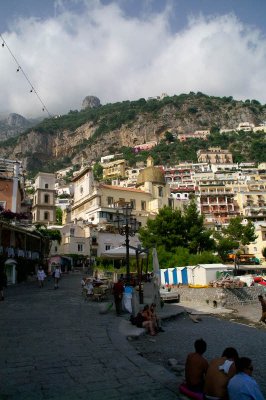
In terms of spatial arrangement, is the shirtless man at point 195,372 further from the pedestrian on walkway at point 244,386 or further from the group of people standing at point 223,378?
the pedestrian on walkway at point 244,386

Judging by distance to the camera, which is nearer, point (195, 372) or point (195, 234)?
point (195, 372)

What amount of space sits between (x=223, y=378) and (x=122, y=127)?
176m

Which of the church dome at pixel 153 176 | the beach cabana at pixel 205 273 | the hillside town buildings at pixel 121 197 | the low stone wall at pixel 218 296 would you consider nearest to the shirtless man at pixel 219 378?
the hillside town buildings at pixel 121 197

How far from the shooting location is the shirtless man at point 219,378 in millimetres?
5457

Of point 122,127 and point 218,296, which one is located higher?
point 122,127

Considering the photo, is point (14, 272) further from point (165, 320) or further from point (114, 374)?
point (114, 374)

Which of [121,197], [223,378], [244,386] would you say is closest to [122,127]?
[121,197]

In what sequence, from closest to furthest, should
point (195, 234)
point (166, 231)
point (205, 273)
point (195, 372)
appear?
point (195, 372) < point (205, 273) < point (195, 234) < point (166, 231)

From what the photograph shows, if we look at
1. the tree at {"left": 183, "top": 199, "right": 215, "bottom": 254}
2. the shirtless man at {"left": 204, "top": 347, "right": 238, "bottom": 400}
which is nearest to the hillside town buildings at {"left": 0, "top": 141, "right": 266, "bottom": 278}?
the tree at {"left": 183, "top": 199, "right": 215, "bottom": 254}

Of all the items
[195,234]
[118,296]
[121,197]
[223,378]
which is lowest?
[223,378]

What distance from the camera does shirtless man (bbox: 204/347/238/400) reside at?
5457 millimetres

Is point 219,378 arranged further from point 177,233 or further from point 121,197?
point 121,197

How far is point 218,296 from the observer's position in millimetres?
25156

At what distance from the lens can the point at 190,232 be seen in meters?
38.9
